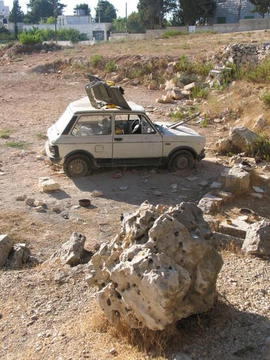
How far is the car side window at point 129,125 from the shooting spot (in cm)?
1045

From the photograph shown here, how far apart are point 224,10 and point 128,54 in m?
30.5

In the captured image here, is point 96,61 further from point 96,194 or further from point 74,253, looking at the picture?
point 74,253

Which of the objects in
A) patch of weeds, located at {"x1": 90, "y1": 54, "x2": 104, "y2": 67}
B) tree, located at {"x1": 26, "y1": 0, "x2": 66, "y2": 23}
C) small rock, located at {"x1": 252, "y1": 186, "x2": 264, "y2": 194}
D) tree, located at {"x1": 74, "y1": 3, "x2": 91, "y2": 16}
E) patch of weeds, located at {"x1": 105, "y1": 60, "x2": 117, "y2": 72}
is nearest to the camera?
small rock, located at {"x1": 252, "y1": 186, "x2": 264, "y2": 194}

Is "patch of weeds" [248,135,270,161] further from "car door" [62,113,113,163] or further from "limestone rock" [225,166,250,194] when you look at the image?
"car door" [62,113,113,163]

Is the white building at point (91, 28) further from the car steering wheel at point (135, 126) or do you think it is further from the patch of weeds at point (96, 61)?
the car steering wheel at point (135, 126)

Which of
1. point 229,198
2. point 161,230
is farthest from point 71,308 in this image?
point 229,198

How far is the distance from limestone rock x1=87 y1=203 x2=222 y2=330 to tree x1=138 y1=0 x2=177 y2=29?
53.3 metres

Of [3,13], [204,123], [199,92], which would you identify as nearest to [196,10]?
[199,92]

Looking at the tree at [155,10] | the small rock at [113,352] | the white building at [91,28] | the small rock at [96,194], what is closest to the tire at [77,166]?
the small rock at [96,194]

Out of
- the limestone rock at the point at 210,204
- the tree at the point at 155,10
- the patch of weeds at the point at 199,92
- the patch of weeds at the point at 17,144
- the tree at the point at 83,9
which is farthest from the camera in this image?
the tree at the point at 83,9

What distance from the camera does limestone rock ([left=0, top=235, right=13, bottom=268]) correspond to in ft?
23.5

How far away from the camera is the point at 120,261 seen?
15.4 feet

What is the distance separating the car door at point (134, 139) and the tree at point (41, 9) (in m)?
102

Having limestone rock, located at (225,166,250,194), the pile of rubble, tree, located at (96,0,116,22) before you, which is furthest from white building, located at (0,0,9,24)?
limestone rock, located at (225,166,250,194)
